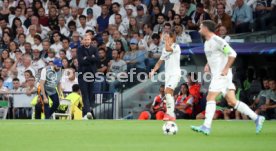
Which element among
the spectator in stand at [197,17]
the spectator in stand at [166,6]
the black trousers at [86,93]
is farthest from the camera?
the spectator in stand at [166,6]

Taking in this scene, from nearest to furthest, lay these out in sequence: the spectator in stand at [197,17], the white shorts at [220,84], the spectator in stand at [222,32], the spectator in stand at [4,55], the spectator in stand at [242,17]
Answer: the white shorts at [220,84], the spectator in stand at [222,32], the spectator in stand at [242,17], the spectator in stand at [197,17], the spectator in stand at [4,55]

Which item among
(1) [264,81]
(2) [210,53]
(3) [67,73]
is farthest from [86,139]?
(3) [67,73]

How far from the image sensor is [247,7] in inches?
1170

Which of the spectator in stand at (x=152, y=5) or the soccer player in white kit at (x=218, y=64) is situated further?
the spectator in stand at (x=152, y=5)

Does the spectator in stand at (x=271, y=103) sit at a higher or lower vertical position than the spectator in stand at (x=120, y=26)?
lower

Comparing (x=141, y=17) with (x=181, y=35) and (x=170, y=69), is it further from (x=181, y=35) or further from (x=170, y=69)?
(x=170, y=69)

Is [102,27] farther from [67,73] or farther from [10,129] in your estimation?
[10,129]

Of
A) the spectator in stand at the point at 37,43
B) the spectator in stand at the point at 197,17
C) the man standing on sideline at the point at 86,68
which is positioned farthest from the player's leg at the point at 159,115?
the spectator in stand at the point at 37,43

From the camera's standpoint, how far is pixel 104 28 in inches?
1282

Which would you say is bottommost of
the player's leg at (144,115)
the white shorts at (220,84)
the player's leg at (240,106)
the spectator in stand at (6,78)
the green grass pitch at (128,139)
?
the green grass pitch at (128,139)

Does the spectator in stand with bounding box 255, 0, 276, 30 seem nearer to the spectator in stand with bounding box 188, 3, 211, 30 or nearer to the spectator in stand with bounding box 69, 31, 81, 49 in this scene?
the spectator in stand with bounding box 188, 3, 211, 30

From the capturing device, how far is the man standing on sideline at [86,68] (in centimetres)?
2717

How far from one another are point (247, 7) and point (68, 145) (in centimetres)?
1559

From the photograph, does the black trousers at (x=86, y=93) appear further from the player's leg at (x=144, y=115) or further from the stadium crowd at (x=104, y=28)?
the stadium crowd at (x=104, y=28)
